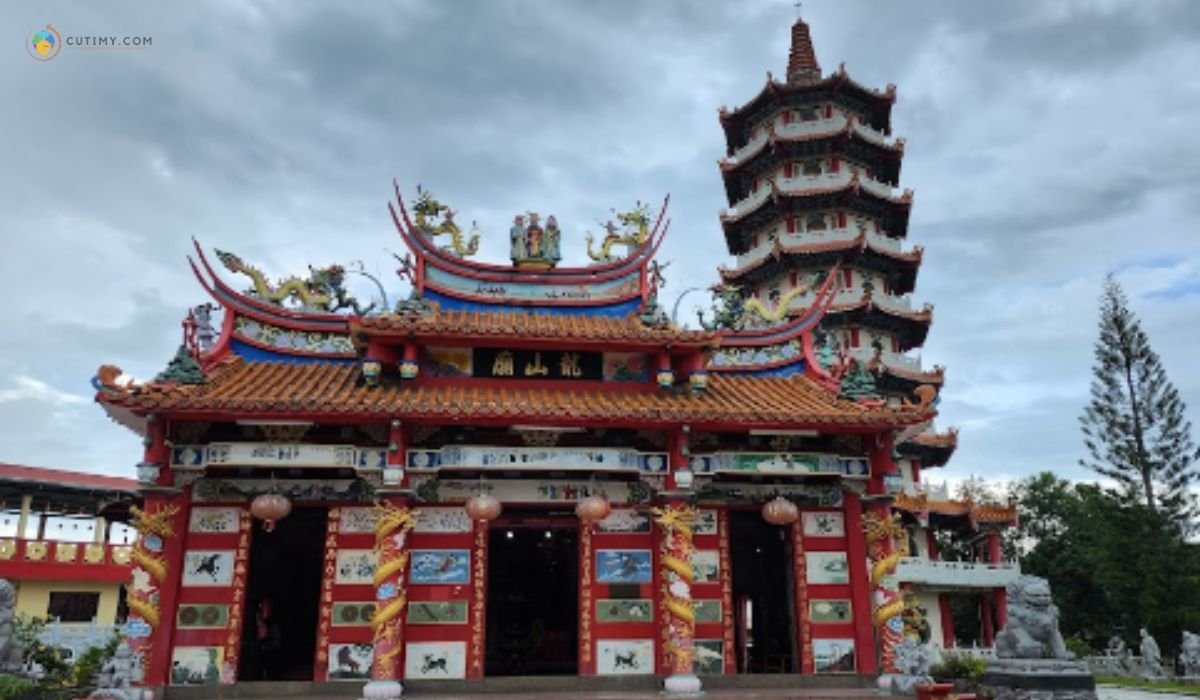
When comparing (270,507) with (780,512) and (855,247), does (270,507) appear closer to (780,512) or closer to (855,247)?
(780,512)

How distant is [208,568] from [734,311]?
9.83 metres

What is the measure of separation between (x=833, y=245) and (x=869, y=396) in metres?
18.8

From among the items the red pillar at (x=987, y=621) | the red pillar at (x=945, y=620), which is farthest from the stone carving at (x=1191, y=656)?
the red pillar at (x=945, y=620)

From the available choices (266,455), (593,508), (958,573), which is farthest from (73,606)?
(958,573)

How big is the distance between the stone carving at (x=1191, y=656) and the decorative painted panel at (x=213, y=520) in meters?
26.6

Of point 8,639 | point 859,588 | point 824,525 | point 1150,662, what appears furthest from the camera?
point 1150,662

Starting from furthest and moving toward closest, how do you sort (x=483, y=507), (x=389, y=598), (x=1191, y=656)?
(x=1191, y=656), (x=483, y=507), (x=389, y=598)

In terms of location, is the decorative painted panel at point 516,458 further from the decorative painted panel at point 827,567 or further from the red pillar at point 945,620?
the red pillar at point 945,620

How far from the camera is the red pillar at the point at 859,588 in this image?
498 inches

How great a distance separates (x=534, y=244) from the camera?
15.5 meters

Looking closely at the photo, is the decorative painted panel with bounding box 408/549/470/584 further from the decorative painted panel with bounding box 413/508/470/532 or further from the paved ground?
the paved ground

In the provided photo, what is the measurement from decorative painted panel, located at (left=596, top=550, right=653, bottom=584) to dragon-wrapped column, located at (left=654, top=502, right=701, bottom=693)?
1.78 ft

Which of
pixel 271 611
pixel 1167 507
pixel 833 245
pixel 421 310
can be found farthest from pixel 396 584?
pixel 1167 507

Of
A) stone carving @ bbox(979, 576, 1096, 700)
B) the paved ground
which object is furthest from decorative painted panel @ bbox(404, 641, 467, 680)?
the paved ground
